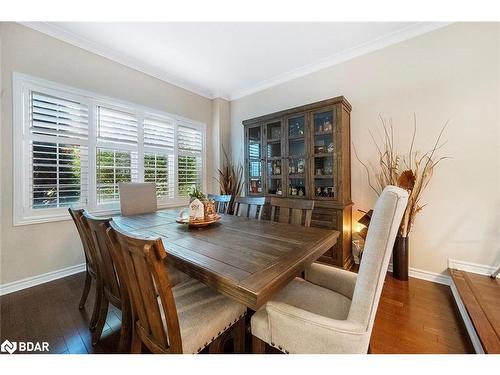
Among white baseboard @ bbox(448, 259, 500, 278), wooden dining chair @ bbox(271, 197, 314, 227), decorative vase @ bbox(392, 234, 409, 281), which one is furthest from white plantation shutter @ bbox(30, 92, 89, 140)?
white baseboard @ bbox(448, 259, 500, 278)

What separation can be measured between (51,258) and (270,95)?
12.3 ft

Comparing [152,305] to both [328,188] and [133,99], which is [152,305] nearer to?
[328,188]

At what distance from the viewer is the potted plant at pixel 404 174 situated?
7.09 ft

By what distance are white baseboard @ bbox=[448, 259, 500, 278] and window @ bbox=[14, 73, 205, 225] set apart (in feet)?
12.3

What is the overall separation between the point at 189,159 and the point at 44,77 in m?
2.05

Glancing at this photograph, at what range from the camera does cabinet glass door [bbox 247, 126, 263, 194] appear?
3238mm

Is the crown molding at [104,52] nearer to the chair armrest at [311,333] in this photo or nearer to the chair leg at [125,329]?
the chair leg at [125,329]

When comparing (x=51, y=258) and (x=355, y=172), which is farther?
(x=355, y=172)

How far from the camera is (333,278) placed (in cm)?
125

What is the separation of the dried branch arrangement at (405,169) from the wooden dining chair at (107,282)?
2.56 m

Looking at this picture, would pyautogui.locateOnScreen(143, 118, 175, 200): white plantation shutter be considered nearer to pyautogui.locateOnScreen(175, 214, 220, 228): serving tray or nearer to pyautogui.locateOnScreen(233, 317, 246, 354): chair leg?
pyautogui.locateOnScreen(175, 214, 220, 228): serving tray

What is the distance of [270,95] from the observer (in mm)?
3535

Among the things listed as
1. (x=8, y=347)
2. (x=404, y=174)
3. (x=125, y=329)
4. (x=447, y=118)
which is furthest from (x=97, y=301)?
(x=447, y=118)
